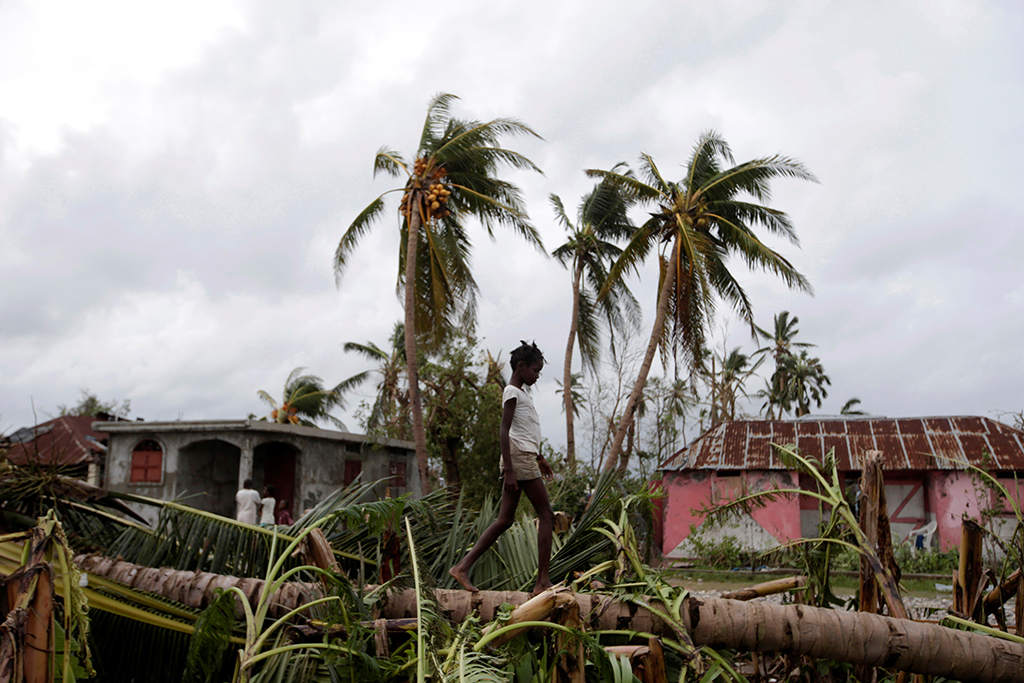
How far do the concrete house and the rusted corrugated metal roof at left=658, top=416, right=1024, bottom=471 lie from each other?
7.29 meters

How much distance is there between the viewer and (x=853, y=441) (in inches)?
658

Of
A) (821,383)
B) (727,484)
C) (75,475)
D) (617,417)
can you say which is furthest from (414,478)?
(821,383)

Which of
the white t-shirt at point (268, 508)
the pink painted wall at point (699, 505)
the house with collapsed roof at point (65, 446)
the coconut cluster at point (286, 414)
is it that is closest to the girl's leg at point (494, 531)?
the house with collapsed roof at point (65, 446)

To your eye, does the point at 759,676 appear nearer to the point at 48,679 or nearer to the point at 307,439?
the point at 48,679

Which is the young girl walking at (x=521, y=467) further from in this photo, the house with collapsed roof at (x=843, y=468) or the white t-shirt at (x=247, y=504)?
the house with collapsed roof at (x=843, y=468)

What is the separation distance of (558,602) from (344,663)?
72 cm

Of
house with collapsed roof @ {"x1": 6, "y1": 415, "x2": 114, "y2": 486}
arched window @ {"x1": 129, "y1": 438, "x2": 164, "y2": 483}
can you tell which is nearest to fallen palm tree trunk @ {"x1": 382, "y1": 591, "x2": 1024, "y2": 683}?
house with collapsed roof @ {"x1": 6, "y1": 415, "x2": 114, "y2": 486}

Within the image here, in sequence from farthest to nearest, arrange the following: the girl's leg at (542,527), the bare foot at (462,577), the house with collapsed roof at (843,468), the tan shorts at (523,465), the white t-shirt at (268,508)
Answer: the house with collapsed roof at (843,468) < the white t-shirt at (268,508) < the tan shorts at (523,465) < the girl's leg at (542,527) < the bare foot at (462,577)

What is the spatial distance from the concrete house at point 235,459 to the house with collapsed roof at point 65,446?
0.76 m

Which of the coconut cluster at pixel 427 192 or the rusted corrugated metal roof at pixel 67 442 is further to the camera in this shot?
the coconut cluster at pixel 427 192

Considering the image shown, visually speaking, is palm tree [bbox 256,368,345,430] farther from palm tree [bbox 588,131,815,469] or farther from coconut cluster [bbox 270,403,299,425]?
palm tree [bbox 588,131,815,469]

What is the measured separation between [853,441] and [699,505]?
422 centimetres

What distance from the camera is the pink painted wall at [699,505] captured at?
1578cm

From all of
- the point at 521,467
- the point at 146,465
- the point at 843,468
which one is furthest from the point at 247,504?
the point at 843,468
